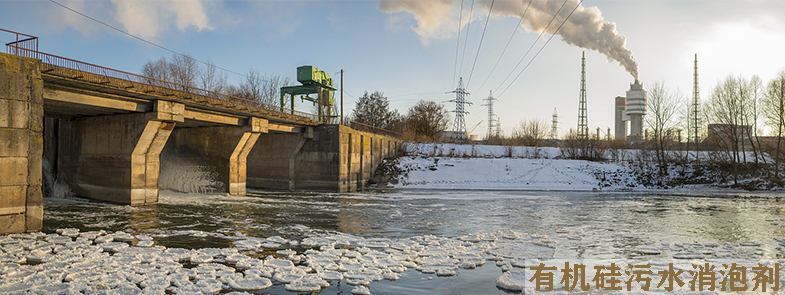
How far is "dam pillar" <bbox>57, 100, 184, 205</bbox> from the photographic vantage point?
18.9 m

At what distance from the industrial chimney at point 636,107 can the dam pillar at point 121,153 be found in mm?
105711

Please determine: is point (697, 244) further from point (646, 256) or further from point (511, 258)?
point (511, 258)

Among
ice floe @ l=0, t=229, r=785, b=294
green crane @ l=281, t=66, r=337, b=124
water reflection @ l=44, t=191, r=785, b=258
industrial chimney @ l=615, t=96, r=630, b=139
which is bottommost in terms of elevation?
water reflection @ l=44, t=191, r=785, b=258

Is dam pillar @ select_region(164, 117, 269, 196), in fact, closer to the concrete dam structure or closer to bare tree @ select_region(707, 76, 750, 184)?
the concrete dam structure

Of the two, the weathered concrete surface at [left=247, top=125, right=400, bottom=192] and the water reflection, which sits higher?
the weathered concrete surface at [left=247, top=125, right=400, bottom=192]

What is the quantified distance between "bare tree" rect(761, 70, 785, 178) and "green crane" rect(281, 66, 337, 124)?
36047 millimetres

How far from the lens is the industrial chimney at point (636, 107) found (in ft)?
326

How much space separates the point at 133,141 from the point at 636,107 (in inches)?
4286

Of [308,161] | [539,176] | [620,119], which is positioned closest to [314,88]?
[308,161]

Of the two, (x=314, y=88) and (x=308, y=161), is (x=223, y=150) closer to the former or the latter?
(x=308, y=161)

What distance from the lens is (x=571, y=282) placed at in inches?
284

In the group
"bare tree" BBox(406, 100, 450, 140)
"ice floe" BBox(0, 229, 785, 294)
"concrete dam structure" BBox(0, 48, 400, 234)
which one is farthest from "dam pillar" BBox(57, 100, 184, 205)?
"bare tree" BBox(406, 100, 450, 140)

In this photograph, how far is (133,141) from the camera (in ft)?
62.0

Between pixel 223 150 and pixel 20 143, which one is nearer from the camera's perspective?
pixel 20 143
